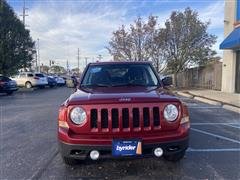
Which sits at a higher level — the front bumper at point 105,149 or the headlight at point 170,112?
the headlight at point 170,112

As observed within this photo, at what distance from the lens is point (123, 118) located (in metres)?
3.79

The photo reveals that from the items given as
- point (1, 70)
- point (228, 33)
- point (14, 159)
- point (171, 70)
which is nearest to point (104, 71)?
point (14, 159)

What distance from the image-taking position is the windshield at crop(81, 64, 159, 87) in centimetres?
523

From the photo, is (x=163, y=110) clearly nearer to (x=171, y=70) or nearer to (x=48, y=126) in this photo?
(x=48, y=126)

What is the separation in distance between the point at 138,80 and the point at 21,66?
2531 centimetres

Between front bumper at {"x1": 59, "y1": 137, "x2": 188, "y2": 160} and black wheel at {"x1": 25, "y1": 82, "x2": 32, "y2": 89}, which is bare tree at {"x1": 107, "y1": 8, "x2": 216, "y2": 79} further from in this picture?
front bumper at {"x1": 59, "y1": 137, "x2": 188, "y2": 160}

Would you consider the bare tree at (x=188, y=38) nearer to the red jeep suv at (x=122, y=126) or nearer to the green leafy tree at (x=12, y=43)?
the green leafy tree at (x=12, y=43)

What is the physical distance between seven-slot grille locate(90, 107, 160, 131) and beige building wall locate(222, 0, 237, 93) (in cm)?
1517

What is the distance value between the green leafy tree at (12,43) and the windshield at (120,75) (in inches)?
912

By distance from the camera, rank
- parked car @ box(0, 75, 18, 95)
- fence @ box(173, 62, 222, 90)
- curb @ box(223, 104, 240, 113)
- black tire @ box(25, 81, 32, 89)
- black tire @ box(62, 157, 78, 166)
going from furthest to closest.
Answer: black tire @ box(25, 81, 32, 89) → fence @ box(173, 62, 222, 90) → parked car @ box(0, 75, 18, 95) → curb @ box(223, 104, 240, 113) → black tire @ box(62, 157, 78, 166)

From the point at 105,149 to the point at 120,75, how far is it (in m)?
2.01

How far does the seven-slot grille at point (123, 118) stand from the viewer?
12.3ft

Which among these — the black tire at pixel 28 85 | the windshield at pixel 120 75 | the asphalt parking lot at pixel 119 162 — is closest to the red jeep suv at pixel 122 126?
the asphalt parking lot at pixel 119 162

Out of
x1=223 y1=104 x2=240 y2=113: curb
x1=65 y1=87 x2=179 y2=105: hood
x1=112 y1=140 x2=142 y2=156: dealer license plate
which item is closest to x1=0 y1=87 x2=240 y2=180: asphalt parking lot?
x1=112 y1=140 x2=142 y2=156: dealer license plate
